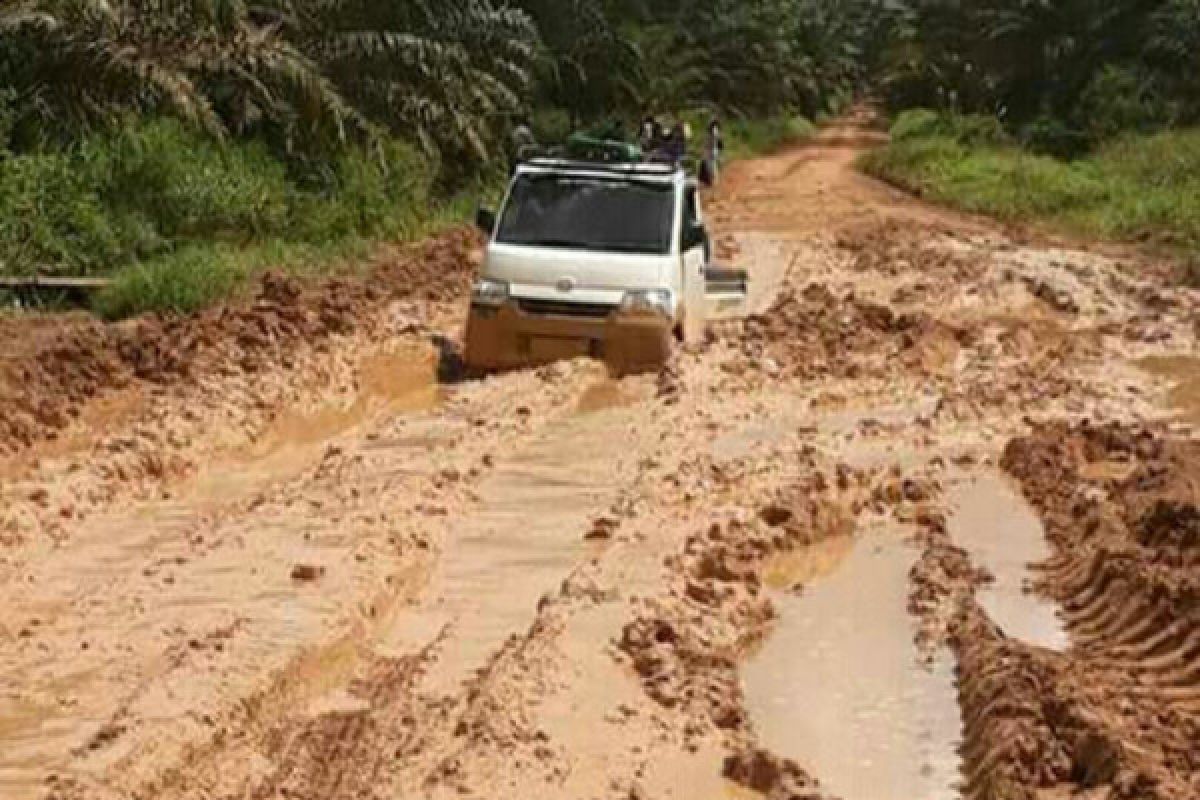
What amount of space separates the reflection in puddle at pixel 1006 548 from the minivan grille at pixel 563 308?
12.2ft

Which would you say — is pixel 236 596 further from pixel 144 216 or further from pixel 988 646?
pixel 144 216

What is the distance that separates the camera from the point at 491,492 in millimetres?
10484

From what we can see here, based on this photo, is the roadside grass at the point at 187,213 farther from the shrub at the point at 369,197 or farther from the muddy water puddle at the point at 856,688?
the muddy water puddle at the point at 856,688

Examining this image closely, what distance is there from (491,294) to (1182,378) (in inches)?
248

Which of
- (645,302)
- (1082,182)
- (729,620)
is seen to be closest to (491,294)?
(645,302)

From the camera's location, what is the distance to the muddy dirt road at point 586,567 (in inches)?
248

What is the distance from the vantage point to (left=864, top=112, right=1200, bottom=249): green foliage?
2888 cm

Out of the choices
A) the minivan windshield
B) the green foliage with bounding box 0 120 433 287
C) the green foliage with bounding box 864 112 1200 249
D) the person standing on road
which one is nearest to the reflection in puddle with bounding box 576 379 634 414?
the minivan windshield

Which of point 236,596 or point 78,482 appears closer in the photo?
point 236,596

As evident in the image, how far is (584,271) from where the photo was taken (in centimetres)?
1423

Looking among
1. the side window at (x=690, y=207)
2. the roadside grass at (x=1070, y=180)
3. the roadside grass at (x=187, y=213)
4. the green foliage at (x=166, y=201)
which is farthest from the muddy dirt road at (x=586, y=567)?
the roadside grass at (x=1070, y=180)

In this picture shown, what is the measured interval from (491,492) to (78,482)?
230 cm

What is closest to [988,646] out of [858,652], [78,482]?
[858,652]

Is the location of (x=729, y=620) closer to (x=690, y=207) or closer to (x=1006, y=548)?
(x=1006, y=548)
